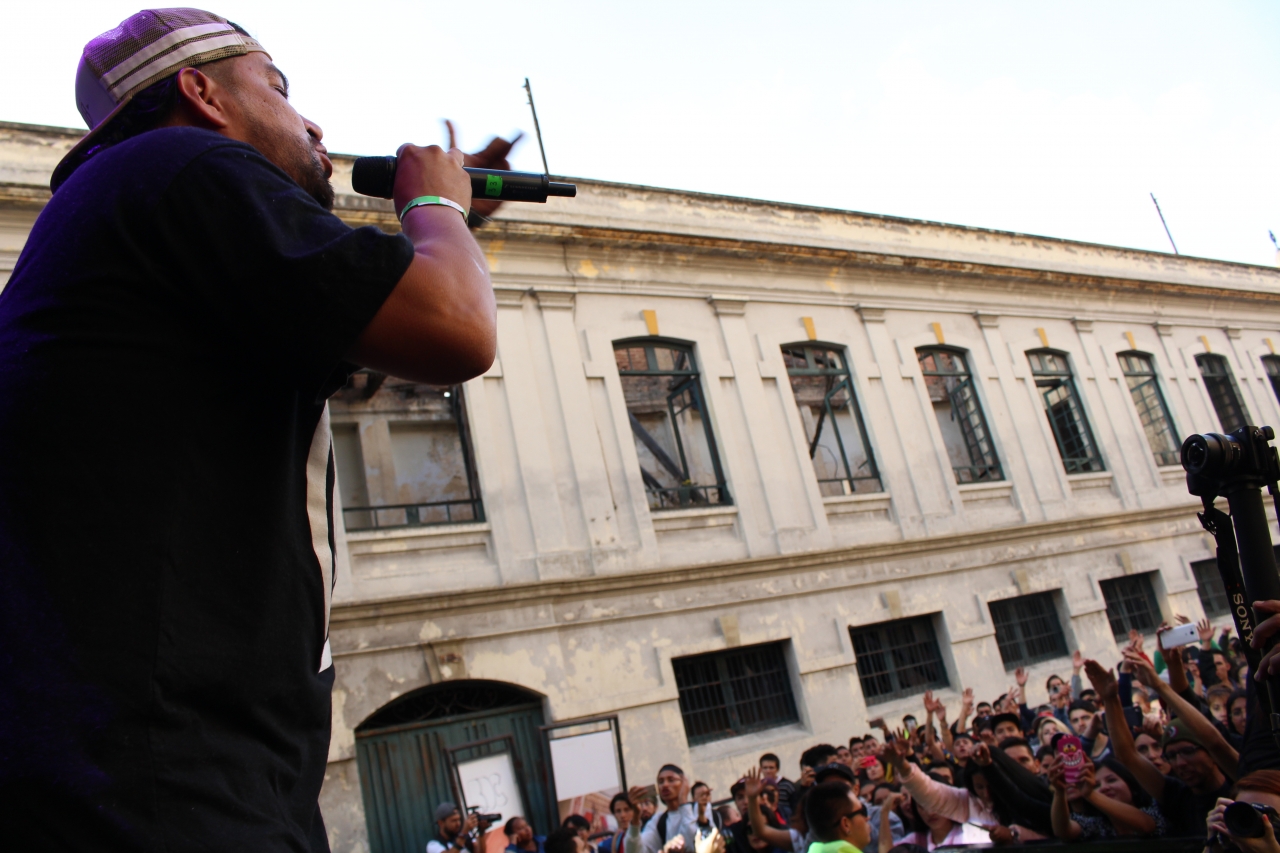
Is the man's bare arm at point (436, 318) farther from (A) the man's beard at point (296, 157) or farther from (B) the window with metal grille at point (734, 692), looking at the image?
(B) the window with metal grille at point (734, 692)

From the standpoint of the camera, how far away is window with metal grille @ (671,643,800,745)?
12234 millimetres

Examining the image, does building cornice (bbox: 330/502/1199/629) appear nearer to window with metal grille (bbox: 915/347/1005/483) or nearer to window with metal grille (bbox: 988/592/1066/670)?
window with metal grille (bbox: 988/592/1066/670)

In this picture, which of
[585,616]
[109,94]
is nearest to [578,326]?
[585,616]

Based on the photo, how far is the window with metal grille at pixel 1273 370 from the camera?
21806 mm

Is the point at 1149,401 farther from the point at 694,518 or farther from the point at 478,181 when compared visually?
the point at 478,181

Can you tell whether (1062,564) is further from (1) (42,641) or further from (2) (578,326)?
(1) (42,641)

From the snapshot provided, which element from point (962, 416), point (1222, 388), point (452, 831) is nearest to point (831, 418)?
point (962, 416)

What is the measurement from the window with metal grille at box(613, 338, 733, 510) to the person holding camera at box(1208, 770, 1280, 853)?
405 inches

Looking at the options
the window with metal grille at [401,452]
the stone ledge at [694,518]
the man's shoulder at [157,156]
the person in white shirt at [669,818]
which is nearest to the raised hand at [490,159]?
the man's shoulder at [157,156]

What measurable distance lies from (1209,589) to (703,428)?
11.0 m

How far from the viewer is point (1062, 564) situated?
16.0 m

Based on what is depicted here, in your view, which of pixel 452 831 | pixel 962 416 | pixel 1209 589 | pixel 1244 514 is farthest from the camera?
pixel 1209 589

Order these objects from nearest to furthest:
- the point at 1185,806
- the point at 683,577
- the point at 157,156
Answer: the point at 157,156 < the point at 1185,806 < the point at 683,577

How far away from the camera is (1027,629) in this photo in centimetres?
1533
